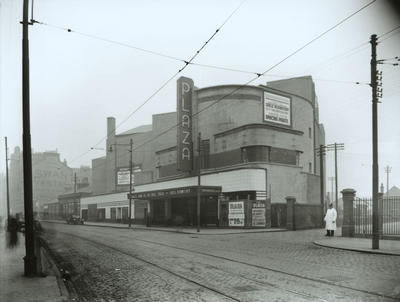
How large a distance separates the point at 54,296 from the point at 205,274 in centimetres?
384

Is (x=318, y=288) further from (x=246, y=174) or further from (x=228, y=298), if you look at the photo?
(x=246, y=174)

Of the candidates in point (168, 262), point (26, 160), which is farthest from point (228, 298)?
point (26, 160)

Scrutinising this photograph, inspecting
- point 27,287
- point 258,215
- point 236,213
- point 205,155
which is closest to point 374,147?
point 27,287

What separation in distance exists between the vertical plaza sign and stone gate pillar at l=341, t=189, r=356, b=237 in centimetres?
1929

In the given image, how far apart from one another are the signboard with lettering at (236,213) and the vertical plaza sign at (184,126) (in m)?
7.55

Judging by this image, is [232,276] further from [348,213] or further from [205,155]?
[205,155]

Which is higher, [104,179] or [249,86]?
[249,86]

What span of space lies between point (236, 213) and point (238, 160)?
6.97m

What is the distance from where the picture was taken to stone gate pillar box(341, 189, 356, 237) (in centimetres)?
2414

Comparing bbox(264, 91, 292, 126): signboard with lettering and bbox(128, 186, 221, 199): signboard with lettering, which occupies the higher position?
bbox(264, 91, 292, 126): signboard with lettering

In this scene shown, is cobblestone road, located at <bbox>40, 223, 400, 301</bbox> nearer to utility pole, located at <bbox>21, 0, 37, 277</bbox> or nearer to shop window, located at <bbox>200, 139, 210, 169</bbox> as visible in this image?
utility pole, located at <bbox>21, 0, 37, 277</bbox>

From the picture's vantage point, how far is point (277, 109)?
45.2 meters

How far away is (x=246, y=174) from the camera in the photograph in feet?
119

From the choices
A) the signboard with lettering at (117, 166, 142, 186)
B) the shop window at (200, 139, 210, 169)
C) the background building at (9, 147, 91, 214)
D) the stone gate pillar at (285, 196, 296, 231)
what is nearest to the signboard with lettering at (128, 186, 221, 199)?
the shop window at (200, 139, 210, 169)
